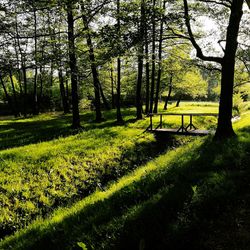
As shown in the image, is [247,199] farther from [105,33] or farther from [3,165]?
[3,165]

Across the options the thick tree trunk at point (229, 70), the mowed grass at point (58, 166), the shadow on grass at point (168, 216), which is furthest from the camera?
the thick tree trunk at point (229, 70)

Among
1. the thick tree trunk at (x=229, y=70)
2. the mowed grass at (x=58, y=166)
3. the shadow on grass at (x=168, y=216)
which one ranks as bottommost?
the mowed grass at (x=58, y=166)

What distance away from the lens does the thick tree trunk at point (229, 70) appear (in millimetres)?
10758

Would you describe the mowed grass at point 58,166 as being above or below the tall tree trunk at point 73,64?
below

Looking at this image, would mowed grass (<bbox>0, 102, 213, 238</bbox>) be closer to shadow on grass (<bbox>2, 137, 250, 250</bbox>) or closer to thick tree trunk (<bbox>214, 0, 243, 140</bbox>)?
shadow on grass (<bbox>2, 137, 250, 250</bbox>)

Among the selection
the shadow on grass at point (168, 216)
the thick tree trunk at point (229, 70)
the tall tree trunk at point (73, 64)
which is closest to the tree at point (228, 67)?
the thick tree trunk at point (229, 70)

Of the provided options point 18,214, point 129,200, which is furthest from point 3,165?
point 129,200

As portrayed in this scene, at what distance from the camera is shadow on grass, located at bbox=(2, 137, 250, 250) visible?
457cm

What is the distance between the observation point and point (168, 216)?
5160mm

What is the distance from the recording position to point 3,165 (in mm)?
10617

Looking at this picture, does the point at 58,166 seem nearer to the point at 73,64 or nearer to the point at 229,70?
the point at 73,64

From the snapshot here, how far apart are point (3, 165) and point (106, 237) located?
719cm

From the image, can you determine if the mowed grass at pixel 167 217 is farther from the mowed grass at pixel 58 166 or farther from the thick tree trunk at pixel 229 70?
the thick tree trunk at pixel 229 70

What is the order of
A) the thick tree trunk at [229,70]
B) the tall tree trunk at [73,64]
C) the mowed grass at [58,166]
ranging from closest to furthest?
the mowed grass at [58,166], the thick tree trunk at [229,70], the tall tree trunk at [73,64]
